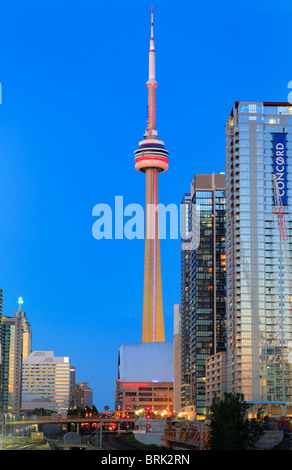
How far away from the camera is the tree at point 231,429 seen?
106688mm

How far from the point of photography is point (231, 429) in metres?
110

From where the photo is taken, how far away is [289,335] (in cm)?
19925

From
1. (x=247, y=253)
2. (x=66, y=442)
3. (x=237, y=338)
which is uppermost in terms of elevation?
(x=247, y=253)

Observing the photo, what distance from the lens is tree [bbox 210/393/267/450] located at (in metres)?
107
